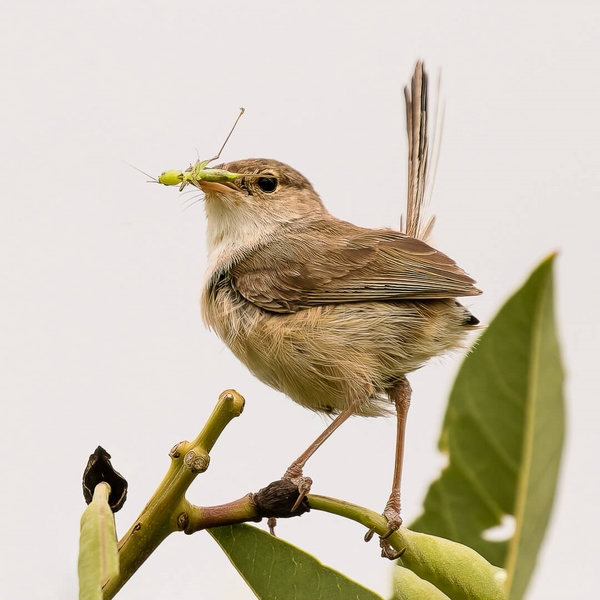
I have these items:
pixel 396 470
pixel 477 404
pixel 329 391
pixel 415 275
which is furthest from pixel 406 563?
pixel 415 275

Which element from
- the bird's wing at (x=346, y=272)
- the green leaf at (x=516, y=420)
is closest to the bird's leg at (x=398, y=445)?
the bird's wing at (x=346, y=272)

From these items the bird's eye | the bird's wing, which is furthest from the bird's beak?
the bird's wing

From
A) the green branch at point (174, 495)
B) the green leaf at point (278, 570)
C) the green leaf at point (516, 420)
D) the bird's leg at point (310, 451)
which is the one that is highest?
the green leaf at point (516, 420)

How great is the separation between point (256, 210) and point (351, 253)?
0.74m

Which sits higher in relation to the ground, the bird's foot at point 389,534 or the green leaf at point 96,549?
the green leaf at point 96,549

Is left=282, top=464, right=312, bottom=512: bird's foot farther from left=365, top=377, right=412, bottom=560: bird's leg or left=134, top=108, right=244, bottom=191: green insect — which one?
left=134, top=108, right=244, bottom=191: green insect

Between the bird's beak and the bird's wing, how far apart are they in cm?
40

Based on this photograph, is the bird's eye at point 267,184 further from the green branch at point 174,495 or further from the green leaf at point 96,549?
the green leaf at point 96,549

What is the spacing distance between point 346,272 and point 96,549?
8.01ft

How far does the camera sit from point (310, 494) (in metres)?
2.12

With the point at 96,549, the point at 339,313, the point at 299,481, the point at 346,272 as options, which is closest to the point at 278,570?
the point at 299,481

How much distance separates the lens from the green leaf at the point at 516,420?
125 centimetres

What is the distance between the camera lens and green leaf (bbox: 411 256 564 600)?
4.12ft

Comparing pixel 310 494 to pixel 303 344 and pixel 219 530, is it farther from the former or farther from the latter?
pixel 303 344
